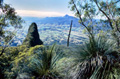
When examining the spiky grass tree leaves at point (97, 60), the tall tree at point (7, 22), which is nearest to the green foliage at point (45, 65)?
the spiky grass tree leaves at point (97, 60)

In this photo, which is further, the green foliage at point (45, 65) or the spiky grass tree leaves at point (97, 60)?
the green foliage at point (45, 65)

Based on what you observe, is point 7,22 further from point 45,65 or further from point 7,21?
point 45,65

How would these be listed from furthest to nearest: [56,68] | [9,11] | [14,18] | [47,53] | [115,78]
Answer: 1. [14,18]
2. [9,11]
3. [47,53]
4. [56,68]
5. [115,78]

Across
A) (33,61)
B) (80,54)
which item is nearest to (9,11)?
(33,61)

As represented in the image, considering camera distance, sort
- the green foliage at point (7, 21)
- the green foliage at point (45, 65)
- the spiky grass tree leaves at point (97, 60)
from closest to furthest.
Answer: the spiky grass tree leaves at point (97, 60) → the green foliage at point (45, 65) → the green foliage at point (7, 21)

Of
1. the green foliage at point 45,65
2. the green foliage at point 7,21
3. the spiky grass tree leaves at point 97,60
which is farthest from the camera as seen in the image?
the green foliage at point 7,21

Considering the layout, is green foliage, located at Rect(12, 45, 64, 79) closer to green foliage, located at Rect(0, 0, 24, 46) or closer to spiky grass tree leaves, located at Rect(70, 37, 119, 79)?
spiky grass tree leaves, located at Rect(70, 37, 119, 79)

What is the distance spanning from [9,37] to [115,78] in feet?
29.5

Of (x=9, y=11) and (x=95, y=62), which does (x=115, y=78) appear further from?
(x=9, y=11)

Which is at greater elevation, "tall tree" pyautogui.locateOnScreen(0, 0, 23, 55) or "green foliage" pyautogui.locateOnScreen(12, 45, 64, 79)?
"tall tree" pyautogui.locateOnScreen(0, 0, 23, 55)

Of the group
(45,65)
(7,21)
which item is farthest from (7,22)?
(45,65)

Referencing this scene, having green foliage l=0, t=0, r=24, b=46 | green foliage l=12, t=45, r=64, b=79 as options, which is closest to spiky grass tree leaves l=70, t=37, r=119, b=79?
green foliage l=12, t=45, r=64, b=79

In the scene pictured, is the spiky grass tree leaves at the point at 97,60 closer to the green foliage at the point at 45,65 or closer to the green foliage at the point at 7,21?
the green foliage at the point at 45,65

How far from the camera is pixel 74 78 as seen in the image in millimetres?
2615
